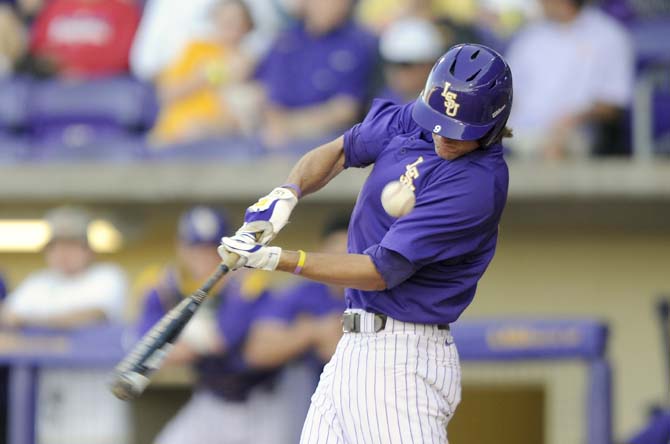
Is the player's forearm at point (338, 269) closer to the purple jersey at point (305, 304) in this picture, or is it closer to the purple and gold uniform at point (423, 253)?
the purple and gold uniform at point (423, 253)

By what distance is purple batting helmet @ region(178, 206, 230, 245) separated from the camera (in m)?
6.57

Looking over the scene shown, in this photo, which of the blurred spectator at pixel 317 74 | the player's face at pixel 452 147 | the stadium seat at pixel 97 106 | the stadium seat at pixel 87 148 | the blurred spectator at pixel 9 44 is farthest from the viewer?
the blurred spectator at pixel 9 44

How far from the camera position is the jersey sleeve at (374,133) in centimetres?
430

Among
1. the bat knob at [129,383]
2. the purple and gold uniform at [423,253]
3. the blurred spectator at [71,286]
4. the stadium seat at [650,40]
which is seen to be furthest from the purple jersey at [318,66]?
the bat knob at [129,383]

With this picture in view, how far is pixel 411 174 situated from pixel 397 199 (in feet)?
0.28

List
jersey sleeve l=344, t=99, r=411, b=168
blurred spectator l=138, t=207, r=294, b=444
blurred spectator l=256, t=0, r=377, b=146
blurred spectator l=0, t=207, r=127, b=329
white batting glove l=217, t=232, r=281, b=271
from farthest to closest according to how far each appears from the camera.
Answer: blurred spectator l=256, t=0, r=377, b=146 → blurred spectator l=0, t=207, r=127, b=329 → blurred spectator l=138, t=207, r=294, b=444 → jersey sleeve l=344, t=99, r=411, b=168 → white batting glove l=217, t=232, r=281, b=271

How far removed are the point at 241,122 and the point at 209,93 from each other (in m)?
0.27

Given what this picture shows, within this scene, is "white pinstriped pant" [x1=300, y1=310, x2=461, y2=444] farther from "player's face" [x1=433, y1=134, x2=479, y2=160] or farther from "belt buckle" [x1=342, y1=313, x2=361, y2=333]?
"player's face" [x1=433, y1=134, x2=479, y2=160]

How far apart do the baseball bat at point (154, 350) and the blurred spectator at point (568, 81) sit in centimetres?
395

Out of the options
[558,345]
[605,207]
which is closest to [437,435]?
[558,345]

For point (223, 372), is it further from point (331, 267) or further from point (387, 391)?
point (331, 267)

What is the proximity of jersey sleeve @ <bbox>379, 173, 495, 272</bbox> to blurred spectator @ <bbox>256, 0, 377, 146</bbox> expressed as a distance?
3.79 meters

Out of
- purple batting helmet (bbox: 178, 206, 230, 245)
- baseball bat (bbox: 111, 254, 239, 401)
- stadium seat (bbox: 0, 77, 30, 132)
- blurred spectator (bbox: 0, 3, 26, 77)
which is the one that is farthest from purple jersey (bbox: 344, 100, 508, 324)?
blurred spectator (bbox: 0, 3, 26, 77)

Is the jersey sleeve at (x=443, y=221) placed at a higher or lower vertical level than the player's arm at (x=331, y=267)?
higher
